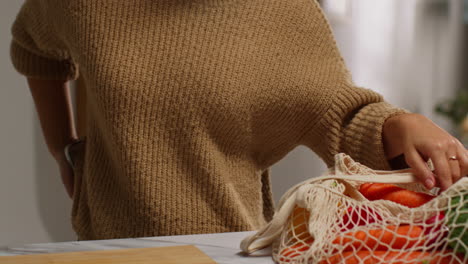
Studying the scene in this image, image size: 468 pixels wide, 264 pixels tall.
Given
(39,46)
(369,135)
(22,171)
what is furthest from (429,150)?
(22,171)

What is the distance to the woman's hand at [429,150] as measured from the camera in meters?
0.57

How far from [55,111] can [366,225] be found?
3.16ft

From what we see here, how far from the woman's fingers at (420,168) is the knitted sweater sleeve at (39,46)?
0.64 metres

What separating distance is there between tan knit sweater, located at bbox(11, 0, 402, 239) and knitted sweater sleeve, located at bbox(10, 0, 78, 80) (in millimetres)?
135

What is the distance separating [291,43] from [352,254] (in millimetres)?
515

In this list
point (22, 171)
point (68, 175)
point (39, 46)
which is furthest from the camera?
point (22, 171)

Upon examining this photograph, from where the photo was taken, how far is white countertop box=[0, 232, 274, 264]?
18.9 inches

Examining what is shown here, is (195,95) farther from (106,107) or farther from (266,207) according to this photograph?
(266,207)

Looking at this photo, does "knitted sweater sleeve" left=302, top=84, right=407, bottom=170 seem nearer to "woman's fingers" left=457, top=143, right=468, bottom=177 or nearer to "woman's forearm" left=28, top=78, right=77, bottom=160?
"woman's fingers" left=457, top=143, right=468, bottom=177

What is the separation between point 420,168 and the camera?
1.85ft

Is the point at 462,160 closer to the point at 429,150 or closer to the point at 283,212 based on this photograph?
the point at 429,150

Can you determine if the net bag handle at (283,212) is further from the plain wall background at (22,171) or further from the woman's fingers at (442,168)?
the plain wall background at (22,171)

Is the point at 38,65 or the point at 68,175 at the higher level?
the point at 38,65

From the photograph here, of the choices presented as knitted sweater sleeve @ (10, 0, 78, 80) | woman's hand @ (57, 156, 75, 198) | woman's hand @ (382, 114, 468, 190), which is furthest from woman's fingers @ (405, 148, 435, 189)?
woman's hand @ (57, 156, 75, 198)
